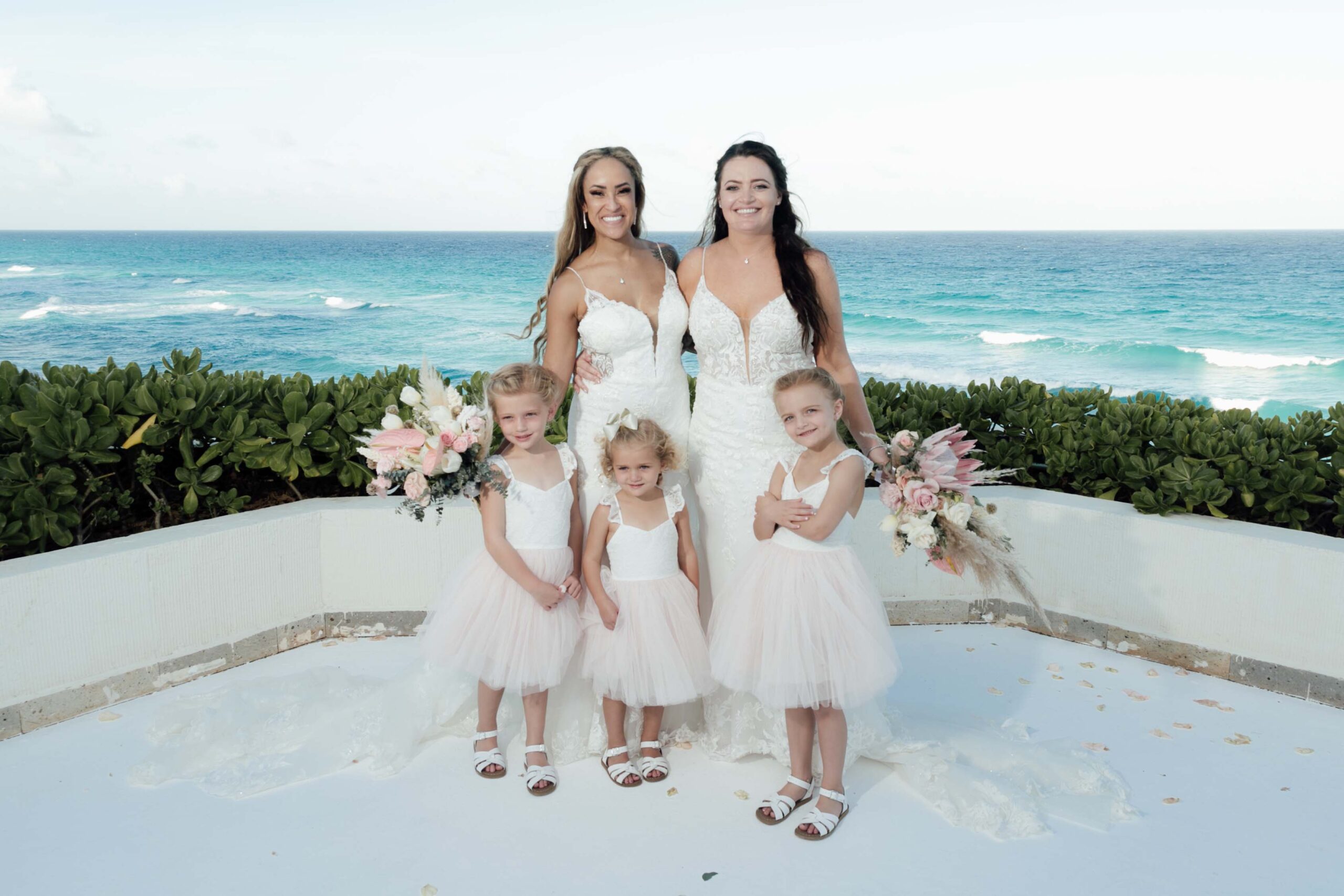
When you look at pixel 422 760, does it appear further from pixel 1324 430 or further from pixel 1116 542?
pixel 1324 430

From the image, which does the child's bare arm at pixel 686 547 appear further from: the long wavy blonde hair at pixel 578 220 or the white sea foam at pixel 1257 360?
the white sea foam at pixel 1257 360

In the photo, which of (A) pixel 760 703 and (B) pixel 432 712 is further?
(B) pixel 432 712

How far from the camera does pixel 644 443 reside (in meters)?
3.79

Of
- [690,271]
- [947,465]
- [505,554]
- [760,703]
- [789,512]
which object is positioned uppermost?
[690,271]

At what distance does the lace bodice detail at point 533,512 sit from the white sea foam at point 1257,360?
1328 inches

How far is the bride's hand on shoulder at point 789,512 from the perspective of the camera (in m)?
3.65

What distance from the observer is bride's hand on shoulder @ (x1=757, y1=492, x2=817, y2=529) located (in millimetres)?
3648

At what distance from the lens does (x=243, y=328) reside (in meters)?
40.0

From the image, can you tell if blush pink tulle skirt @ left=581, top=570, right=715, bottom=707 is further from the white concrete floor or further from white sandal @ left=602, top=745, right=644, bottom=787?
the white concrete floor

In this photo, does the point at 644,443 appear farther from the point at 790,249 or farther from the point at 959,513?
the point at 959,513

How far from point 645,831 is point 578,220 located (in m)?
2.37

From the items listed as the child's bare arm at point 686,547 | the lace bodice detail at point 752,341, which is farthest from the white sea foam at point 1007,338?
the child's bare arm at point 686,547

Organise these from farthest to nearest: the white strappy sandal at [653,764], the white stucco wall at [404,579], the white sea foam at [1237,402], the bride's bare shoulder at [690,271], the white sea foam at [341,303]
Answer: the white sea foam at [341,303]
the white sea foam at [1237,402]
the white stucco wall at [404,579]
the bride's bare shoulder at [690,271]
the white strappy sandal at [653,764]

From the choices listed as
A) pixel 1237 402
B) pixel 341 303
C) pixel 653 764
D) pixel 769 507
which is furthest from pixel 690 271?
pixel 341 303
